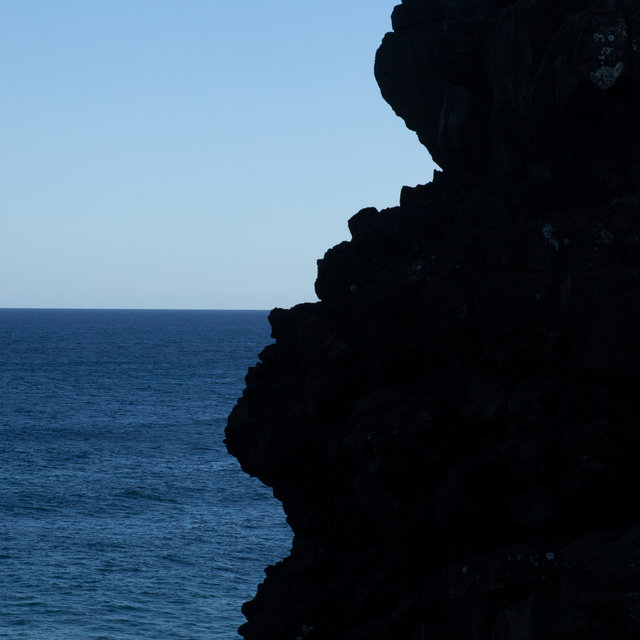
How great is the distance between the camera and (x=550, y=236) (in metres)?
30.3

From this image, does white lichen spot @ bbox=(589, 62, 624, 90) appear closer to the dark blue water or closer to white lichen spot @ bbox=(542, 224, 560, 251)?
white lichen spot @ bbox=(542, 224, 560, 251)

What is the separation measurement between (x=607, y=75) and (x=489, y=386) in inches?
432

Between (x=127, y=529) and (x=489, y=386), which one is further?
(x=127, y=529)

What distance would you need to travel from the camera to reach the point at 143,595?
2601 inches

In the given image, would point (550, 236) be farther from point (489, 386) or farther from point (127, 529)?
point (127, 529)

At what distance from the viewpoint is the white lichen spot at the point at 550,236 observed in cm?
3017

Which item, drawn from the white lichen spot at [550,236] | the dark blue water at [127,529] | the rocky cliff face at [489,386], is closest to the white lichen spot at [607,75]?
the rocky cliff face at [489,386]

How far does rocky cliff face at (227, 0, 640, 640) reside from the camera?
26.2 metres

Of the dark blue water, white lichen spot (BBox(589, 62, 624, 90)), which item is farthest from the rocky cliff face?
the dark blue water

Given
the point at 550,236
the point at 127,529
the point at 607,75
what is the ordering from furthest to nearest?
the point at 127,529 < the point at 550,236 < the point at 607,75

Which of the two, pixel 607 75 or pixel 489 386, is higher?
pixel 607 75

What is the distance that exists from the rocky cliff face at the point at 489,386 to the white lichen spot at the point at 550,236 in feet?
0.27

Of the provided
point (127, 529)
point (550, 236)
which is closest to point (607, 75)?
point (550, 236)

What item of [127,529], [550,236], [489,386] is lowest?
[127,529]
